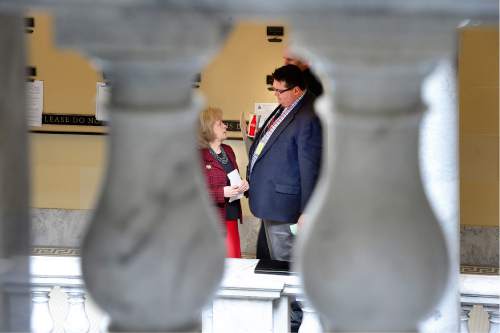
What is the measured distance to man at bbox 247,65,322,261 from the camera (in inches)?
229

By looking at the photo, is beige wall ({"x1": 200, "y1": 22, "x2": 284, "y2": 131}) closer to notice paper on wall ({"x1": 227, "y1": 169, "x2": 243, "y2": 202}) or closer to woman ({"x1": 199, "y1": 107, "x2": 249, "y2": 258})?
woman ({"x1": 199, "y1": 107, "x2": 249, "y2": 258})

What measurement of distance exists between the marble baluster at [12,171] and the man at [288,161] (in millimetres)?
4525

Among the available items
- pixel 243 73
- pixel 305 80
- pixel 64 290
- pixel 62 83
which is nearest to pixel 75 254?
pixel 62 83

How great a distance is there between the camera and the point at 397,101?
115cm

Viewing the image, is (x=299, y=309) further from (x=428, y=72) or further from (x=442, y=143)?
(x=428, y=72)

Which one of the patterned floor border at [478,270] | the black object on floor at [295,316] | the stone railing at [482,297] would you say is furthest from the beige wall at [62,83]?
the stone railing at [482,297]

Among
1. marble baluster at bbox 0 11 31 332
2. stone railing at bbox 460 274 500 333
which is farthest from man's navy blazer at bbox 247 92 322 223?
marble baluster at bbox 0 11 31 332

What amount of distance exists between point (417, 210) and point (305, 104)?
187 inches

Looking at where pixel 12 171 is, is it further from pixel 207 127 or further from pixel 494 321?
pixel 207 127

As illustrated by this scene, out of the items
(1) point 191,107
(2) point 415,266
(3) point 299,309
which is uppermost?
(1) point 191,107

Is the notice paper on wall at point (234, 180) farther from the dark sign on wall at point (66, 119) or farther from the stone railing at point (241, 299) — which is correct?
the dark sign on wall at point (66, 119)

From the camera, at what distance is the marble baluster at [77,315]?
181 inches

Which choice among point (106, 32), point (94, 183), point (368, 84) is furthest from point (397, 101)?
point (94, 183)

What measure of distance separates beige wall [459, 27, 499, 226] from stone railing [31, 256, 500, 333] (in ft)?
20.8
